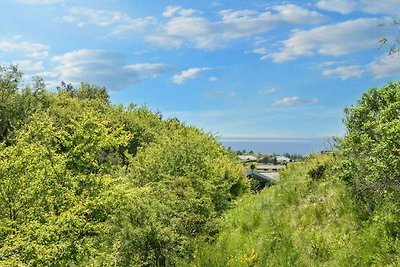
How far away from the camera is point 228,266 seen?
13273mm

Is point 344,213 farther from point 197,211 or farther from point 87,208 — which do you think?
point 87,208

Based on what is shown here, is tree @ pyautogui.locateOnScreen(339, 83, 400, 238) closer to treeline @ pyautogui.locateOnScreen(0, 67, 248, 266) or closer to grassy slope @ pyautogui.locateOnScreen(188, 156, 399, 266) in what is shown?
grassy slope @ pyautogui.locateOnScreen(188, 156, 399, 266)

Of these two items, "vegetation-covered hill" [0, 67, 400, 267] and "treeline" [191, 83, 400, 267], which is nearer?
"treeline" [191, 83, 400, 267]

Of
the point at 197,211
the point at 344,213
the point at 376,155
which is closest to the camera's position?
the point at 376,155

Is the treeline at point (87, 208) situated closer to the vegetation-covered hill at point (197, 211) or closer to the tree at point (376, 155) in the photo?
the vegetation-covered hill at point (197, 211)

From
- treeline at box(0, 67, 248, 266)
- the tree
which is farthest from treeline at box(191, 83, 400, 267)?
treeline at box(0, 67, 248, 266)

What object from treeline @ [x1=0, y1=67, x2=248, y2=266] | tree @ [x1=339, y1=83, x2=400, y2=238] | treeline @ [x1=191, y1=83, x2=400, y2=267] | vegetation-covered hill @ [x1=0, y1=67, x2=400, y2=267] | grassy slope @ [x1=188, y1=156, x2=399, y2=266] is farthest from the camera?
treeline @ [x1=0, y1=67, x2=248, y2=266]

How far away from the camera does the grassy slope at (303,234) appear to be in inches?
494

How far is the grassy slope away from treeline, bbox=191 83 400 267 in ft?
0.08

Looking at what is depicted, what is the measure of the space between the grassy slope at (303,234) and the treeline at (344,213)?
0.02 metres

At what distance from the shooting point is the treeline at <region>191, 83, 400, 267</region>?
11906 millimetres

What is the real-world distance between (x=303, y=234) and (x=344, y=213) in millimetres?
1695

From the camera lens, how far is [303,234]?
48.2 feet

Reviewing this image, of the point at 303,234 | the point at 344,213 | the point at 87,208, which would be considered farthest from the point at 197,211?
the point at 344,213
